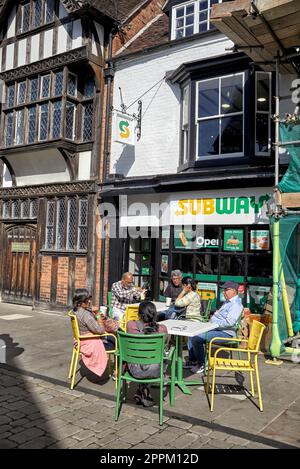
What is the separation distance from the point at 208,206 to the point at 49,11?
8722 mm

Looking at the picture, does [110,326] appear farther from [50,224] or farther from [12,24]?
[12,24]

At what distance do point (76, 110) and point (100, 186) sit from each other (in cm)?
267

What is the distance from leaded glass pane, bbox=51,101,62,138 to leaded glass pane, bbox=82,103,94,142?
75 centimetres

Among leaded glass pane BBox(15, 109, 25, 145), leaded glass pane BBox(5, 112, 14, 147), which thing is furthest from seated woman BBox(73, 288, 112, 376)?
leaded glass pane BBox(5, 112, 14, 147)

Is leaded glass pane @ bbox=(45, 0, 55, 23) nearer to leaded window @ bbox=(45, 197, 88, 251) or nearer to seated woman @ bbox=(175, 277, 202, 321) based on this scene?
leaded window @ bbox=(45, 197, 88, 251)

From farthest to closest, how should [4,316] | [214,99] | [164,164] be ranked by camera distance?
[4,316] < [164,164] < [214,99]

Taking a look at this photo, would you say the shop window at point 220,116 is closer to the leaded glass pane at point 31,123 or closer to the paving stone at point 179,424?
the leaded glass pane at point 31,123

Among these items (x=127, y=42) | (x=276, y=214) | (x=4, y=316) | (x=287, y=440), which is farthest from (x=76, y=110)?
(x=287, y=440)

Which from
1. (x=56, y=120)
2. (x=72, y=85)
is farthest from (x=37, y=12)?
(x=56, y=120)

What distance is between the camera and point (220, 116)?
398 inches

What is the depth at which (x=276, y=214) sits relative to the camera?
24.5 ft

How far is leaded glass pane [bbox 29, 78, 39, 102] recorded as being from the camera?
45.0ft

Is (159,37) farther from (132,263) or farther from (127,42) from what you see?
(132,263)

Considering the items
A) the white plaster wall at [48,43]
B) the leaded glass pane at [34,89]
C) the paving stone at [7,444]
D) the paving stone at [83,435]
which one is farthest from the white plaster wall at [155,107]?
the paving stone at [7,444]
